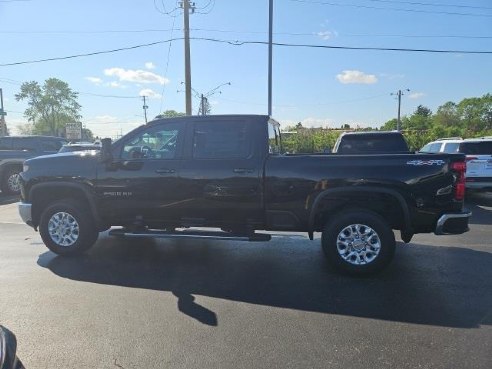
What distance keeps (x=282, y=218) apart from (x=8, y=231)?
19.9ft

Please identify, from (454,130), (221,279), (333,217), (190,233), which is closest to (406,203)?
(333,217)

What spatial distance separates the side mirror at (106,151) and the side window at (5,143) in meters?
10.6

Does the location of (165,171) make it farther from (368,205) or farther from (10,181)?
(10,181)

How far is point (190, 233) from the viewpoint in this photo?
618 cm

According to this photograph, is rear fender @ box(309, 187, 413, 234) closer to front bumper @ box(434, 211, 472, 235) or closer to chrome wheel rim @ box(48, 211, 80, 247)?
front bumper @ box(434, 211, 472, 235)

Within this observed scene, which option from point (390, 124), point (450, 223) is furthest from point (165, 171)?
point (390, 124)

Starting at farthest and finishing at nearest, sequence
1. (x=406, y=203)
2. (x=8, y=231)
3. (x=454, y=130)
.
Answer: (x=454, y=130)
(x=8, y=231)
(x=406, y=203)

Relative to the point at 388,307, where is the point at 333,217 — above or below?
above

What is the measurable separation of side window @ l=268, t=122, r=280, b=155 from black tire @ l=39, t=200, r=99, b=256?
284 centimetres

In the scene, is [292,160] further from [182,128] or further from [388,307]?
[388,307]

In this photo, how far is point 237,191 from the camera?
5812 mm

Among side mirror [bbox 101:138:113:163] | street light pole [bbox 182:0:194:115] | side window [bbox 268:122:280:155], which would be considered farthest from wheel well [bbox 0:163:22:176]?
side window [bbox 268:122:280:155]

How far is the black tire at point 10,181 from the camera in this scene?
14414 millimetres

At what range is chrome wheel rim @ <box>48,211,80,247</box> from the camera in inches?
257
